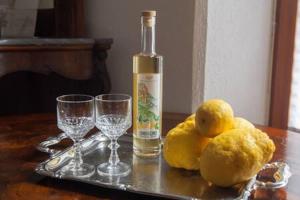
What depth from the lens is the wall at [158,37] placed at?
1.69 meters

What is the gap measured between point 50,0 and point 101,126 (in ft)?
3.99

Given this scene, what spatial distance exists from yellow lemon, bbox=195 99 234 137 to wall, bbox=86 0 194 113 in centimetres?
96

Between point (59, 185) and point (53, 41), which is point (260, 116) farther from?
point (59, 185)

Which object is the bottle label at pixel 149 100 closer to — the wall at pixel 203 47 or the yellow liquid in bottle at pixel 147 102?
the yellow liquid in bottle at pixel 147 102

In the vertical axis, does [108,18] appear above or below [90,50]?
above

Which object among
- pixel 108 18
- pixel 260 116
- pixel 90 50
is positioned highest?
pixel 108 18

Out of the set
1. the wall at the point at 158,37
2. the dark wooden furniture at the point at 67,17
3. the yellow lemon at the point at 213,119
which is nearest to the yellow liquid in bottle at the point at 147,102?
the yellow lemon at the point at 213,119

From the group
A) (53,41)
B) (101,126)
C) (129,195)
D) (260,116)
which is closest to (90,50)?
(53,41)

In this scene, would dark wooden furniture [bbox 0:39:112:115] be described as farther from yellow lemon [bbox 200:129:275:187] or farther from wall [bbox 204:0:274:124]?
yellow lemon [bbox 200:129:275:187]

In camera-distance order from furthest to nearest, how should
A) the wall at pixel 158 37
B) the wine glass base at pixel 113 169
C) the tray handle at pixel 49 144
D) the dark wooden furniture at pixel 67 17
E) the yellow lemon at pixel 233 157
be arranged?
the dark wooden furniture at pixel 67 17
the wall at pixel 158 37
the tray handle at pixel 49 144
the wine glass base at pixel 113 169
the yellow lemon at pixel 233 157

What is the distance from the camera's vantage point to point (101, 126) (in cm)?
84

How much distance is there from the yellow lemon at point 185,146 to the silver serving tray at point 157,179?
23 millimetres

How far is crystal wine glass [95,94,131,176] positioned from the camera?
32.7 inches

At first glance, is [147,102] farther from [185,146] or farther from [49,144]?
[49,144]
